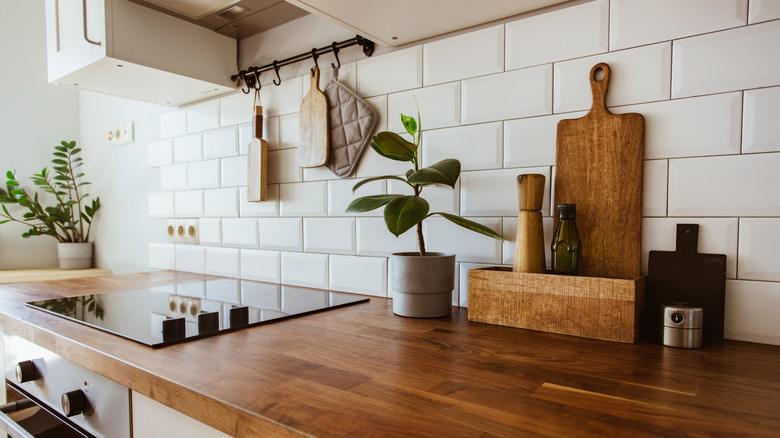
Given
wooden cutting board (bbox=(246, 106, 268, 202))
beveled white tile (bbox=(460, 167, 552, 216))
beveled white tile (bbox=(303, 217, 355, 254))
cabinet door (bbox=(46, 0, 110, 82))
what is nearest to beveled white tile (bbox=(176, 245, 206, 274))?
wooden cutting board (bbox=(246, 106, 268, 202))

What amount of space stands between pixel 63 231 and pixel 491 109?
2.19 meters

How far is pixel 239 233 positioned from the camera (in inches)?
59.9

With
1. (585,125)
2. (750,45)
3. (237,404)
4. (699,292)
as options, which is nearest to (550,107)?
(585,125)

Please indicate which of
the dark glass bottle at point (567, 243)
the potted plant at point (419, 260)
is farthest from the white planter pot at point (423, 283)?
the dark glass bottle at point (567, 243)

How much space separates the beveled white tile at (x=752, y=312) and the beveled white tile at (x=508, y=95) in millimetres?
453

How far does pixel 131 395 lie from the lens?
0.68 metres

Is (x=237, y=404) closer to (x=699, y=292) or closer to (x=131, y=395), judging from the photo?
(x=131, y=395)

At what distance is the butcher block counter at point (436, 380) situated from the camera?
46 centimetres

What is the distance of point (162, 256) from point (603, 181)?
1643 mm

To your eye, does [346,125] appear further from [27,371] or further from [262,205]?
[27,371]

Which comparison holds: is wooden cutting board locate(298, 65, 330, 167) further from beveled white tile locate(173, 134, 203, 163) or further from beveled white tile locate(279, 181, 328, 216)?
beveled white tile locate(173, 134, 203, 163)

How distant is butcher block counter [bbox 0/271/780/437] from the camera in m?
0.46

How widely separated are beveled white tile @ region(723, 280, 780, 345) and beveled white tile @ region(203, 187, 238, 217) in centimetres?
134

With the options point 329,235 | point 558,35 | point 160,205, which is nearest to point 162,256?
point 160,205
